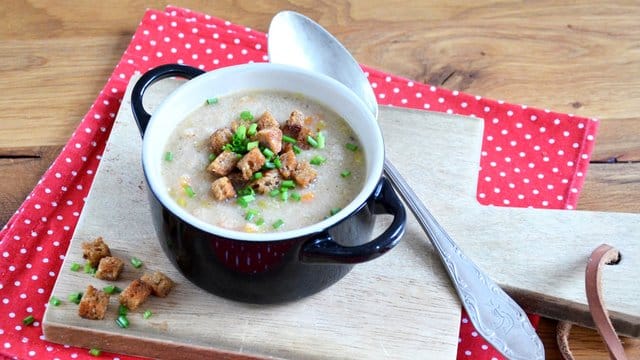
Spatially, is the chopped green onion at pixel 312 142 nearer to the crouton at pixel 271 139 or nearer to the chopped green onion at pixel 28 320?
the crouton at pixel 271 139

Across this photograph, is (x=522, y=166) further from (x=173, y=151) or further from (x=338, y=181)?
(x=173, y=151)

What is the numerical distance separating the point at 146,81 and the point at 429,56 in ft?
2.46

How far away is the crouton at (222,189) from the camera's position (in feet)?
4.39

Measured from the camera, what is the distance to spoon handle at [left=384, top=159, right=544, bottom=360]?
1404mm

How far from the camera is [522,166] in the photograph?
1778 millimetres

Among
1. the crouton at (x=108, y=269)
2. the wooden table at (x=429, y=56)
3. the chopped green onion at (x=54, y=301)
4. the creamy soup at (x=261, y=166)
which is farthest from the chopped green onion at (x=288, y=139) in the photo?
the wooden table at (x=429, y=56)

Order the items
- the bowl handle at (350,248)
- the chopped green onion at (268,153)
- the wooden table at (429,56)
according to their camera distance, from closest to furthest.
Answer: the bowl handle at (350,248) < the chopped green onion at (268,153) < the wooden table at (429,56)

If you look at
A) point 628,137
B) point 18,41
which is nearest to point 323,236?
point 628,137

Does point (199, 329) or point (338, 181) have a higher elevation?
point (338, 181)

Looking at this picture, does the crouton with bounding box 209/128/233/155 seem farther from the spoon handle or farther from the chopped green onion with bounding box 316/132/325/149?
the spoon handle

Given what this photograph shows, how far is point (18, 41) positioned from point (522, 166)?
45.0 inches

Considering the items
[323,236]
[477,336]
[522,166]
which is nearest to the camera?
[323,236]

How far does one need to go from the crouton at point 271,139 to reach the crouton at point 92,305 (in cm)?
36

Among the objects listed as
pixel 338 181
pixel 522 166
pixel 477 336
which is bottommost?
Result: pixel 477 336
